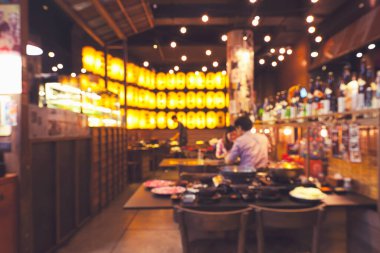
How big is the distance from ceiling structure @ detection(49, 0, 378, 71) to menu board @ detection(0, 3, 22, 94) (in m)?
3.09

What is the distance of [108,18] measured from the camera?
8484mm

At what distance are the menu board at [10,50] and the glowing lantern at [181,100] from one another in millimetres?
11992

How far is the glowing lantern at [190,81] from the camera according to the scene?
15586mm

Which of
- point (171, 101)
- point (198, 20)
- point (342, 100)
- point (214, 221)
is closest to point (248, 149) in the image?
point (342, 100)

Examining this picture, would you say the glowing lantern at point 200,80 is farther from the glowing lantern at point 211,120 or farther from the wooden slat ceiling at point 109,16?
the wooden slat ceiling at point 109,16

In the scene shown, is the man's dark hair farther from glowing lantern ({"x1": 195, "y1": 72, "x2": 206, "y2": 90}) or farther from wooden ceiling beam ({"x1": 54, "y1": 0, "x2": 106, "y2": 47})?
glowing lantern ({"x1": 195, "y1": 72, "x2": 206, "y2": 90})

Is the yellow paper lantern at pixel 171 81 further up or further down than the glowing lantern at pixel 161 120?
further up

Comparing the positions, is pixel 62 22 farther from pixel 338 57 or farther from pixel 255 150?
pixel 338 57

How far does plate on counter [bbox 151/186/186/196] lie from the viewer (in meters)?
3.40

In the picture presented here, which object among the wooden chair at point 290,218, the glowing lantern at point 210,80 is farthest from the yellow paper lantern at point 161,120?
the wooden chair at point 290,218

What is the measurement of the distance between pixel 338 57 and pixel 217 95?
22.0 feet

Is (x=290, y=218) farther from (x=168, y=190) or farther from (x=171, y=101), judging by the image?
(x=171, y=101)

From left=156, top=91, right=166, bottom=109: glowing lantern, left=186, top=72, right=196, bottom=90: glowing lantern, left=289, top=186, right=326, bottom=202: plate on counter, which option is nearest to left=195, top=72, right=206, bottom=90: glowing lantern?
left=186, top=72, right=196, bottom=90: glowing lantern

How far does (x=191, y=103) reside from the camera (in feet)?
51.8
